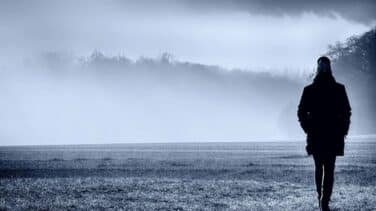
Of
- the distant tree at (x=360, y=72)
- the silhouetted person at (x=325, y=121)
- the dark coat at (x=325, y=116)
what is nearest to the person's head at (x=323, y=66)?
the silhouetted person at (x=325, y=121)

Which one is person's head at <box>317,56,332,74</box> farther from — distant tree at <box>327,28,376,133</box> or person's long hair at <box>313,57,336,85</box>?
distant tree at <box>327,28,376,133</box>

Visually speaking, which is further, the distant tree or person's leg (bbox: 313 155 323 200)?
the distant tree

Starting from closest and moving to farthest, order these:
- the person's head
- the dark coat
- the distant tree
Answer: the dark coat < the person's head < the distant tree

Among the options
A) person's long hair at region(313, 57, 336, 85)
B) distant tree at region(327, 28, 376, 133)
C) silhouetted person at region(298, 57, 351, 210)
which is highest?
distant tree at region(327, 28, 376, 133)

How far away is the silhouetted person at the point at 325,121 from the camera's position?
8570 mm

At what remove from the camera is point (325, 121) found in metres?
8.65

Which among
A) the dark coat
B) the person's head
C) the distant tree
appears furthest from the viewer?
the distant tree

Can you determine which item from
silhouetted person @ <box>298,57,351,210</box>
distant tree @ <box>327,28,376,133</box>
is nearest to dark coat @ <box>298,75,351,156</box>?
silhouetted person @ <box>298,57,351,210</box>

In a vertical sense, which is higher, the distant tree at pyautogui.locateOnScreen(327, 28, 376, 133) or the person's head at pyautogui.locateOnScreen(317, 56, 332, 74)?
the distant tree at pyautogui.locateOnScreen(327, 28, 376, 133)

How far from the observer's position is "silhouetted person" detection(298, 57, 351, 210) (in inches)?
337

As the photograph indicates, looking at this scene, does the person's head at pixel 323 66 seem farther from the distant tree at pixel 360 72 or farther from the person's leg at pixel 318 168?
the distant tree at pixel 360 72

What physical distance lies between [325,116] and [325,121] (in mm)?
80

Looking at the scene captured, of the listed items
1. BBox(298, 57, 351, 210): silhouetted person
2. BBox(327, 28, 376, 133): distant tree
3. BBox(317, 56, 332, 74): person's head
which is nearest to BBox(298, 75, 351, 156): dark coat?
BBox(298, 57, 351, 210): silhouetted person

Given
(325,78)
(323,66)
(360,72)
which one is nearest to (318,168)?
(325,78)
